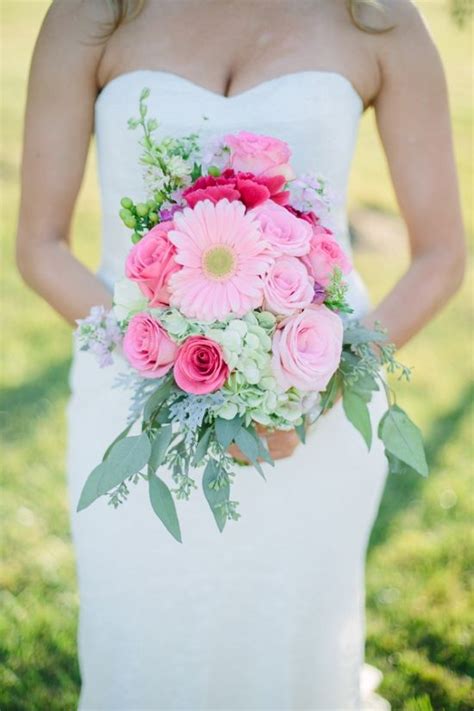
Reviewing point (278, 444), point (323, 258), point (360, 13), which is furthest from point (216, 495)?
point (360, 13)

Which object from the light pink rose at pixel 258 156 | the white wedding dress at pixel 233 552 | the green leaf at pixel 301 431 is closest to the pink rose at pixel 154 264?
the light pink rose at pixel 258 156

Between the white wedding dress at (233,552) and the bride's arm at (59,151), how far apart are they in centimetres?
8

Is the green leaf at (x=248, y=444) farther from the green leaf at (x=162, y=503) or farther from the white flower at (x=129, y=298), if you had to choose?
the white flower at (x=129, y=298)

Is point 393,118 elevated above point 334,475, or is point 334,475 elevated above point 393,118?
point 393,118

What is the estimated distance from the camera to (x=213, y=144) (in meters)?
2.07

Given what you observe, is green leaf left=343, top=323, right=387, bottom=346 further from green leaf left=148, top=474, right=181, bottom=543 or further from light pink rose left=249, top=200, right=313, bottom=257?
green leaf left=148, top=474, right=181, bottom=543

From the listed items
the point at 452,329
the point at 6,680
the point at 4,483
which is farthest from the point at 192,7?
the point at 452,329

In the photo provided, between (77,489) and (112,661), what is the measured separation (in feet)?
1.76

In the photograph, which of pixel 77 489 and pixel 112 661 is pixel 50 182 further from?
pixel 112 661

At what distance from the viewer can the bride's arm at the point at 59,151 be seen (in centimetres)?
248

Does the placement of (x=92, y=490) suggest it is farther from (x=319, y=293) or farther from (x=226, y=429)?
(x=319, y=293)

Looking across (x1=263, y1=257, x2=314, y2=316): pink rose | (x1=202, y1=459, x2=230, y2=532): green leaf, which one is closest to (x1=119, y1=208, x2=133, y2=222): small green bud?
(x1=263, y1=257, x2=314, y2=316): pink rose

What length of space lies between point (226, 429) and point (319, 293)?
0.35m

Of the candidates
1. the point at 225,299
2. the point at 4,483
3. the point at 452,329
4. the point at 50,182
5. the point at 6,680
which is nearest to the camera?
the point at 225,299
